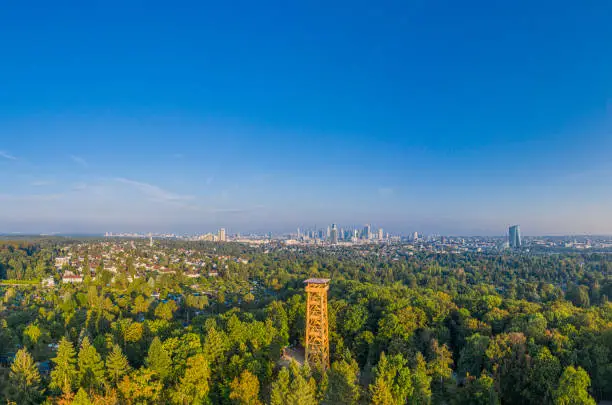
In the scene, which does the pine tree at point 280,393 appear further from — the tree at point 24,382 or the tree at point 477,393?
the tree at point 24,382

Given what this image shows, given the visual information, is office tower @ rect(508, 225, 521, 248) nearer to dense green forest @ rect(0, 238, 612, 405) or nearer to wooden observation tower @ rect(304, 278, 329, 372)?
dense green forest @ rect(0, 238, 612, 405)

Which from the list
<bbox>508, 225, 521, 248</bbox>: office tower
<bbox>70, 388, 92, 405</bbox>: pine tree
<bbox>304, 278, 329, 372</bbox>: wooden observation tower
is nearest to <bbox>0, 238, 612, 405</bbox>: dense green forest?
<bbox>70, 388, 92, 405</bbox>: pine tree

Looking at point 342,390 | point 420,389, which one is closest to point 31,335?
point 342,390

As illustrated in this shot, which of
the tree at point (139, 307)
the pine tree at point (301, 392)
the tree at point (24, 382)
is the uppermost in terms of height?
the pine tree at point (301, 392)

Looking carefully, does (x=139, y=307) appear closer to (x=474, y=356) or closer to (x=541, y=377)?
(x=474, y=356)

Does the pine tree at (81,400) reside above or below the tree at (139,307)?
above

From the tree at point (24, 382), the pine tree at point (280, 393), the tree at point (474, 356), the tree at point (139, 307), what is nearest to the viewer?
the pine tree at point (280, 393)

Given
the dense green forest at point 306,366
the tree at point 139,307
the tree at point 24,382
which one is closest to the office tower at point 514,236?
the dense green forest at point 306,366
